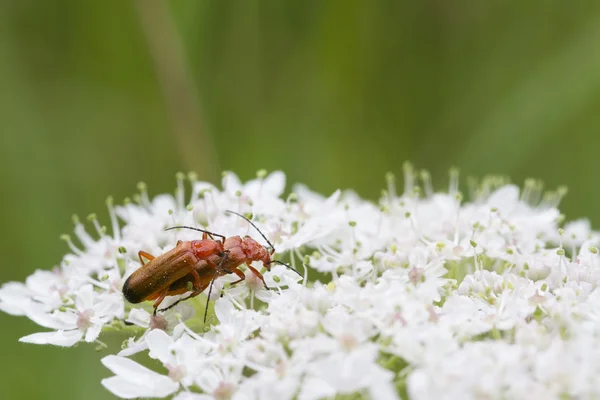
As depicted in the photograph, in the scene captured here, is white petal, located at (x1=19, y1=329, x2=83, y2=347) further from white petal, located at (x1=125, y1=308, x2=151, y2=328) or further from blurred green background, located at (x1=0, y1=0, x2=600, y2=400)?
blurred green background, located at (x1=0, y1=0, x2=600, y2=400)

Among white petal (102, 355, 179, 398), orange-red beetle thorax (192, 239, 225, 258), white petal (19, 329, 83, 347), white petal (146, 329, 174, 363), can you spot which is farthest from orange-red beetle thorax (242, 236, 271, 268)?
white petal (19, 329, 83, 347)

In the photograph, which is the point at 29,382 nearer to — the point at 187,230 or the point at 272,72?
the point at 187,230

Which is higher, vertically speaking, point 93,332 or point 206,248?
point 206,248

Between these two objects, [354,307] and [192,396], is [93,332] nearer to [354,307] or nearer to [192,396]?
[192,396]

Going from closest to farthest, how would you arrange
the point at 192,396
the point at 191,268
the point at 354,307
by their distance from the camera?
the point at 192,396
the point at 354,307
the point at 191,268

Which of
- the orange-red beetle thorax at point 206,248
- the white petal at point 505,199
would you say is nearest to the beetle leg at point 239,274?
the orange-red beetle thorax at point 206,248

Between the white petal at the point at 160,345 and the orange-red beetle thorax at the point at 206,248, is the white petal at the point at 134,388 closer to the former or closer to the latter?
the white petal at the point at 160,345

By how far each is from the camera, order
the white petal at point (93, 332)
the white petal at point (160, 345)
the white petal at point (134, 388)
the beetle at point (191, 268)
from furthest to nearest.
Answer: the white petal at point (93, 332)
the beetle at point (191, 268)
the white petal at point (160, 345)
the white petal at point (134, 388)

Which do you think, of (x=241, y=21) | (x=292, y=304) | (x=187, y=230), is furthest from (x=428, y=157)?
(x=292, y=304)

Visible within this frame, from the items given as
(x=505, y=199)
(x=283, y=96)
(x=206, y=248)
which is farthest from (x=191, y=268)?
(x=283, y=96)
